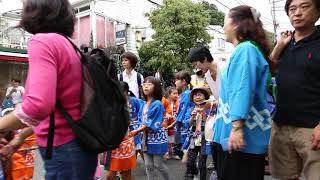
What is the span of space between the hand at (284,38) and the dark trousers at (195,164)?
8.77 feet

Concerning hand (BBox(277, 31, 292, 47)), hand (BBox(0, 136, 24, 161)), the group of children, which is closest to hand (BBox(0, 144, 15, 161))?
hand (BBox(0, 136, 24, 161))

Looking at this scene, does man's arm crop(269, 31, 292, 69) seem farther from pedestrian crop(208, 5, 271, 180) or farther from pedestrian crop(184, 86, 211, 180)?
pedestrian crop(184, 86, 211, 180)

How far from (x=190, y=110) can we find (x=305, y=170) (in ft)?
11.9

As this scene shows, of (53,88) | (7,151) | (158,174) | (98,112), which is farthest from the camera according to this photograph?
(158,174)

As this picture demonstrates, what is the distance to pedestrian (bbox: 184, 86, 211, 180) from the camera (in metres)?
5.32

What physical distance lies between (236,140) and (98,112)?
93 cm

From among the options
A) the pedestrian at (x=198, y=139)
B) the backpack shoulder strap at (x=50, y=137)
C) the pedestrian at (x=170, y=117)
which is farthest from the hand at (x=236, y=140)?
the pedestrian at (x=170, y=117)

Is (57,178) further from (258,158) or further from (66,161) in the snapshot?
(258,158)

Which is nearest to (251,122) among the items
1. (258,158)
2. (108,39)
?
(258,158)

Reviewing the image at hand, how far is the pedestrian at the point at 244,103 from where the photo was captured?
2.54 meters

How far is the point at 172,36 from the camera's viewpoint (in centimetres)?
2238

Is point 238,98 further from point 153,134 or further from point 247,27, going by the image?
point 153,134

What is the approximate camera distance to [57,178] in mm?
2029

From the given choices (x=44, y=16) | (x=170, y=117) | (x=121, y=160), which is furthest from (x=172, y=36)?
(x=44, y=16)
